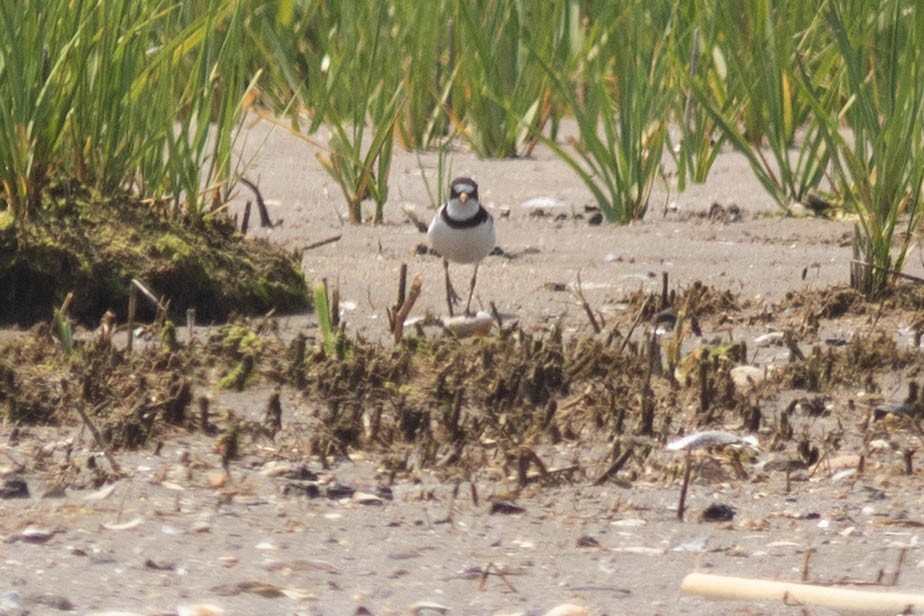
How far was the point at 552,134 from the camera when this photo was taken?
25.5 ft

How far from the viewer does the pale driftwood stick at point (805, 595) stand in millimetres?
2398

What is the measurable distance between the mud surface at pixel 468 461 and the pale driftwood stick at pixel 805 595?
0.07 feet

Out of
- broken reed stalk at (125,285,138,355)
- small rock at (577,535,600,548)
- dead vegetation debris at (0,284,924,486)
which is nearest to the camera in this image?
small rock at (577,535,600,548)

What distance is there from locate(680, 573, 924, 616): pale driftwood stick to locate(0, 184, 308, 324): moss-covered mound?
222 centimetres

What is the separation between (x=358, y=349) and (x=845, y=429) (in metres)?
1.08

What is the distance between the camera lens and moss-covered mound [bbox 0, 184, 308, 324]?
14.4 feet

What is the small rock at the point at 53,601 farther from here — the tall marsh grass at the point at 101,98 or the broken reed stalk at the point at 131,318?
the tall marsh grass at the point at 101,98

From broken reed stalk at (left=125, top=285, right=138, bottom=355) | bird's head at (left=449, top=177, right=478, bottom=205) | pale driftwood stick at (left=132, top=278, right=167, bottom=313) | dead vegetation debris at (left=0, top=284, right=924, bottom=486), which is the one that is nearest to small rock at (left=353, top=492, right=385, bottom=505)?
dead vegetation debris at (left=0, top=284, right=924, bottom=486)

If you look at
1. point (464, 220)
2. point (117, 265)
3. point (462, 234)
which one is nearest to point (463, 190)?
point (464, 220)

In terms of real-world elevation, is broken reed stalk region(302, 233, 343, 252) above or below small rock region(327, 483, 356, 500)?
above

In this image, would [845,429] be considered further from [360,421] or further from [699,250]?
[699,250]

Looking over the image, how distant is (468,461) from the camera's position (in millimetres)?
3270

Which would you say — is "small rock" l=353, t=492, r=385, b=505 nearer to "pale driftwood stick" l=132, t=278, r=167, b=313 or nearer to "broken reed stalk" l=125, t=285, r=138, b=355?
"broken reed stalk" l=125, t=285, r=138, b=355

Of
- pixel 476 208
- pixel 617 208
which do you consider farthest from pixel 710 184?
pixel 476 208
